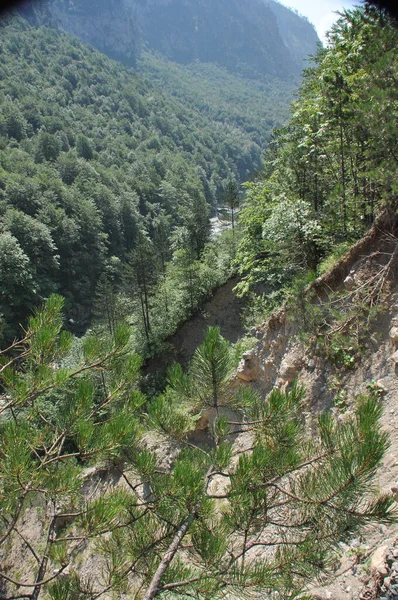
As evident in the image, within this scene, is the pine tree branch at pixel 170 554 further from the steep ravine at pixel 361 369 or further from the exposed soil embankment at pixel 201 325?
the exposed soil embankment at pixel 201 325

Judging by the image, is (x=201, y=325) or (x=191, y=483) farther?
(x=201, y=325)

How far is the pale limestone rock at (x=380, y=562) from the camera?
278 cm

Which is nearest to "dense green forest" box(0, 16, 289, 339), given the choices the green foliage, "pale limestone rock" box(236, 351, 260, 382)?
the green foliage

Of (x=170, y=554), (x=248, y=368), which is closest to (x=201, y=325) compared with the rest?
(x=248, y=368)

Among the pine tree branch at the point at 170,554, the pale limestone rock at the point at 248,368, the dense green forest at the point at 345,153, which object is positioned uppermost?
the dense green forest at the point at 345,153

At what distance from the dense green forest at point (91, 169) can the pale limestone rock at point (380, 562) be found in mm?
6016

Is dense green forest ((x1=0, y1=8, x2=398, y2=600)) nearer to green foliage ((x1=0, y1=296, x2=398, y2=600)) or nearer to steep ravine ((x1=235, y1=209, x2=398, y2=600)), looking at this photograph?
green foliage ((x1=0, y1=296, x2=398, y2=600))

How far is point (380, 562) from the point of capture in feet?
9.51

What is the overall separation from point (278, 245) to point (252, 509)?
842 centimetres

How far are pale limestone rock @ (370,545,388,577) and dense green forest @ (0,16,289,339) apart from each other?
19.7 feet

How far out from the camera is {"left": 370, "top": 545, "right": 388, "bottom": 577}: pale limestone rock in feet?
9.14

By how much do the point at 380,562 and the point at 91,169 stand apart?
7398 centimetres

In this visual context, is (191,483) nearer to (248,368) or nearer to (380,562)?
(380,562)

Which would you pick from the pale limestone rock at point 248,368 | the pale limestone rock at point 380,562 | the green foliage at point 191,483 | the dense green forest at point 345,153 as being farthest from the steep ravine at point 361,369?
the dense green forest at point 345,153
